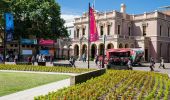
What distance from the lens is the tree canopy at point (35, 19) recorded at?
61.3m

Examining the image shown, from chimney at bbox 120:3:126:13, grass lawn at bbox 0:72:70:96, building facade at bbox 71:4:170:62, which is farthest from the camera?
chimney at bbox 120:3:126:13

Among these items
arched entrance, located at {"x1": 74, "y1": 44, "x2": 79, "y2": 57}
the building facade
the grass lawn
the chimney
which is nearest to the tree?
the building facade

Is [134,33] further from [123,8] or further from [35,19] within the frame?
[35,19]

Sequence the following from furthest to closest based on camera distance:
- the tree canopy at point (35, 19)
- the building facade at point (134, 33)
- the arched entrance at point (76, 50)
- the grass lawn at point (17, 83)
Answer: the arched entrance at point (76, 50) < the building facade at point (134, 33) < the tree canopy at point (35, 19) < the grass lawn at point (17, 83)

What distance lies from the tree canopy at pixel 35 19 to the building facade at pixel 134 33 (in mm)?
9373

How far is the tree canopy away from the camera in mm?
61344

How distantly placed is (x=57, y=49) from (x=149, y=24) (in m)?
23.1

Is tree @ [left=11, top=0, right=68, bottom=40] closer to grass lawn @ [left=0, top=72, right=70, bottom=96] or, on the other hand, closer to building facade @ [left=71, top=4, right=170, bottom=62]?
building facade @ [left=71, top=4, right=170, bottom=62]

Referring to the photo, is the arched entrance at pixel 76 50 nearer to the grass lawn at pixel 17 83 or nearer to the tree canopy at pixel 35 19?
the tree canopy at pixel 35 19

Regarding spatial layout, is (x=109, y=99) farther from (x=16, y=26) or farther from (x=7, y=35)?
(x=16, y=26)

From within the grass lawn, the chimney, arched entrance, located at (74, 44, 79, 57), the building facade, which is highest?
the chimney

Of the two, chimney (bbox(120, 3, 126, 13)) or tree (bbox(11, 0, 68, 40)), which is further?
chimney (bbox(120, 3, 126, 13))

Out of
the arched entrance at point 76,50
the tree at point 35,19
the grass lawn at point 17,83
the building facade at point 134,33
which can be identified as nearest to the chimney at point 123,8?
the building facade at point 134,33

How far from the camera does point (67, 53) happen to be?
7531cm
